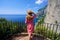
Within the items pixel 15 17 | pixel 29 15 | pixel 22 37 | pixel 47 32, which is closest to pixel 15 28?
pixel 22 37

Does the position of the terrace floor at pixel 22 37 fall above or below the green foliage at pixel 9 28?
below

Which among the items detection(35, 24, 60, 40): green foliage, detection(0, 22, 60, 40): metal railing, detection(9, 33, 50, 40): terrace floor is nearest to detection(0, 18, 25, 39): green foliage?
detection(0, 22, 60, 40): metal railing

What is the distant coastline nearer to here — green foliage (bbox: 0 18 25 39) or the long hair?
green foliage (bbox: 0 18 25 39)

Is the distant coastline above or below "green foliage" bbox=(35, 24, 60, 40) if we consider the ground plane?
above

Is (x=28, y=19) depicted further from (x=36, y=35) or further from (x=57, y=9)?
(x=57, y=9)

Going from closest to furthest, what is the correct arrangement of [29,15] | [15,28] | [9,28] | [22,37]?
1. [29,15]
2. [22,37]
3. [9,28]
4. [15,28]

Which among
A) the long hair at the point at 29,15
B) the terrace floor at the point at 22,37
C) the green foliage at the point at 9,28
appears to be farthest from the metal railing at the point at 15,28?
the long hair at the point at 29,15

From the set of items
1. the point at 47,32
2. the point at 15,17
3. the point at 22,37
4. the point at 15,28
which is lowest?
the point at 22,37

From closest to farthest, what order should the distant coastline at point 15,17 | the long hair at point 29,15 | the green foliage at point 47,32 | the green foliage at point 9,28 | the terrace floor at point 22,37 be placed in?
the long hair at point 29,15 → the terrace floor at point 22,37 → the green foliage at point 9,28 → the green foliage at point 47,32 → the distant coastline at point 15,17

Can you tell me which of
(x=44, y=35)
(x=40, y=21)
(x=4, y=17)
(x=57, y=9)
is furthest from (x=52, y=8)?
(x=4, y=17)

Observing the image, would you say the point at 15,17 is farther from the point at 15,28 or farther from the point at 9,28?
the point at 9,28

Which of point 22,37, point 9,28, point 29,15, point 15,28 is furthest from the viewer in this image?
point 15,28

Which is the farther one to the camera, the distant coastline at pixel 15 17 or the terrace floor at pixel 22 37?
the distant coastline at pixel 15 17

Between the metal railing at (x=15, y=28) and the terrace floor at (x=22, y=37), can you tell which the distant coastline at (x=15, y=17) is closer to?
the metal railing at (x=15, y=28)
